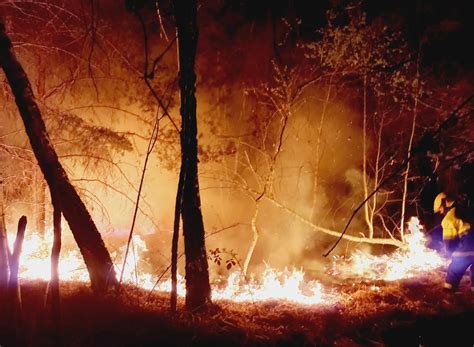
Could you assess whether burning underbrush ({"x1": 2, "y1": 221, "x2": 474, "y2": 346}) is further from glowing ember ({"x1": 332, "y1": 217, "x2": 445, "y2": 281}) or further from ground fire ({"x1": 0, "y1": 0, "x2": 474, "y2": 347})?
glowing ember ({"x1": 332, "y1": 217, "x2": 445, "y2": 281})

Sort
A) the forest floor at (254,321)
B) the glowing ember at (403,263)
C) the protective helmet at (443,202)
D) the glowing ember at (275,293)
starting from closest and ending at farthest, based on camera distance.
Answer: the forest floor at (254,321) < the glowing ember at (275,293) < the protective helmet at (443,202) < the glowing ember at (403,263)

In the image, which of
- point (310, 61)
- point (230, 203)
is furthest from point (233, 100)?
point (230, 203)

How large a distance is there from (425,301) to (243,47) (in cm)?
1165

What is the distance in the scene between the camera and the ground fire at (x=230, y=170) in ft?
23.0

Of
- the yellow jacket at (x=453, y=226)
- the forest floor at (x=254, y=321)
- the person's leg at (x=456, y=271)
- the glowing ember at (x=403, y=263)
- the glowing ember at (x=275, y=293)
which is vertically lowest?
the forest floor at (x=254, y=321)

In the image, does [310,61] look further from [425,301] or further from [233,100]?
[425,301]

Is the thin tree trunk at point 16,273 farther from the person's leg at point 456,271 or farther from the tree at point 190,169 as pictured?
the person's leg at point 456,271

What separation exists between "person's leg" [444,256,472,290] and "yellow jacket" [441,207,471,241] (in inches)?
21.7

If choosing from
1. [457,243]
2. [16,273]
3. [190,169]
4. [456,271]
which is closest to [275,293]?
[456,271]

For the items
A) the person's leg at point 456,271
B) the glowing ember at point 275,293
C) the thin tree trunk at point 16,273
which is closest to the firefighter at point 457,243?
the person's leg at point 456,271

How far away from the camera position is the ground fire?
23.0 ft

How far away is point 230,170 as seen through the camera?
1531 centimetres

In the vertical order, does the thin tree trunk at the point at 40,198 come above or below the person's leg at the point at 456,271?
above

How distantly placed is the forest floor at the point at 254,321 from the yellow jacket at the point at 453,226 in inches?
45.5
